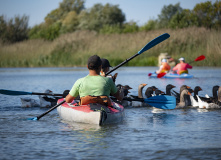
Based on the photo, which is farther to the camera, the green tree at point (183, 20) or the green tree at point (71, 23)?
the green tree at point (71, 23)

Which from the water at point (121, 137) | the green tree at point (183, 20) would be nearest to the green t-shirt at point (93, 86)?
the water at point (121, 137)

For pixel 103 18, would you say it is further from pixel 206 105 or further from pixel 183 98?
pixel 206 105

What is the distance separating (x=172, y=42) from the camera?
3152cm

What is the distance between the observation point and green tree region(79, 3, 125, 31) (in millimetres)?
58469

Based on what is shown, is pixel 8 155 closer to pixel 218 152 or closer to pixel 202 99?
pixel 218 152

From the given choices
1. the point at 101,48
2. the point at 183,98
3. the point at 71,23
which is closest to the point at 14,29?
the point at 101,48

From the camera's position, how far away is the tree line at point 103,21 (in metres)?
42.1

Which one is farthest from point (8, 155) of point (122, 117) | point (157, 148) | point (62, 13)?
point (62, 13)

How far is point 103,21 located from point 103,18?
61 centimetres

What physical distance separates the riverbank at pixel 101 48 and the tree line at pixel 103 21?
166cm

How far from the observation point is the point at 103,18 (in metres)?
59.2

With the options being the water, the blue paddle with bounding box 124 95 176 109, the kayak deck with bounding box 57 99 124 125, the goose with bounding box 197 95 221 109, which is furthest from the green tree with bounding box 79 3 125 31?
the kayak deck with bounding box 57 99 124 125

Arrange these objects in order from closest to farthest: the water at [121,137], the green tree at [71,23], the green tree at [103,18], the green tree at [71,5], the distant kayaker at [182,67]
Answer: the water at [121,137] < the distant kayaker at [182,67] < the green tree at [103,18] < the green tree at [71,23] < the green tree at [71,5]

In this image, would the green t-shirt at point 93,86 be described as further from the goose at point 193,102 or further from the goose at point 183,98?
the goose at point 193,102
